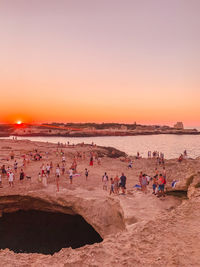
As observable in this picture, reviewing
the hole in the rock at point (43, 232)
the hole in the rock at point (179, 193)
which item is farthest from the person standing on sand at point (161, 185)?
the hole in the rock at point (43, 232)

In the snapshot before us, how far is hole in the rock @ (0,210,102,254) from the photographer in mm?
13159

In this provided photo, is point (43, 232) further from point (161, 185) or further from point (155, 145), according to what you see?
point (155, 145)

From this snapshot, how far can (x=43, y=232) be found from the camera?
1499 cm

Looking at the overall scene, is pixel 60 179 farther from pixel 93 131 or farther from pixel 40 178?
pixel 93 131

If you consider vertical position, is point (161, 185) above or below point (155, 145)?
above

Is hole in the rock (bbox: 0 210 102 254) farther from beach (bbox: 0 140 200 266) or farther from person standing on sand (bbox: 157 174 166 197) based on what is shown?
person standing on sand (bbox: 157 174 166 197)

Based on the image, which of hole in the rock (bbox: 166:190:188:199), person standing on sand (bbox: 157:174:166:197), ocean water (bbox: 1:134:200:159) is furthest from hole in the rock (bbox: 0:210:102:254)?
ocean water (bbox: 1:134:200:159)

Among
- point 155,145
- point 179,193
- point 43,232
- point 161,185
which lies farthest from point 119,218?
point 155,145

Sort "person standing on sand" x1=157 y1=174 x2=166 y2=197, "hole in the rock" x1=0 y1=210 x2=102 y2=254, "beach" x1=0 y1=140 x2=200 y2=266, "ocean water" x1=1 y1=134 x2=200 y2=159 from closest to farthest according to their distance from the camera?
1. "beach" x1=0 y1=140 x2=200 y2=266
2. "person standing on sand" x1=157 y1=174 x2=166 y2=197
3. "hole in the rock" x1=0 y1=210 x2=102 y2=254
4. "ocean water" x1=1 y1=134 x2=200 y2=159

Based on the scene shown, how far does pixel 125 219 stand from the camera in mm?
10312

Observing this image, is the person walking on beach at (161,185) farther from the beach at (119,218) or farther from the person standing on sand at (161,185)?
the beach at (119,218)

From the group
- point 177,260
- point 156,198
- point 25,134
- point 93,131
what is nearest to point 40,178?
point 156,198

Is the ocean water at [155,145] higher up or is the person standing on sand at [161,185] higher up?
the person standing on sand at [161,185]

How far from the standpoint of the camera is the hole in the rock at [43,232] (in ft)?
43.2
